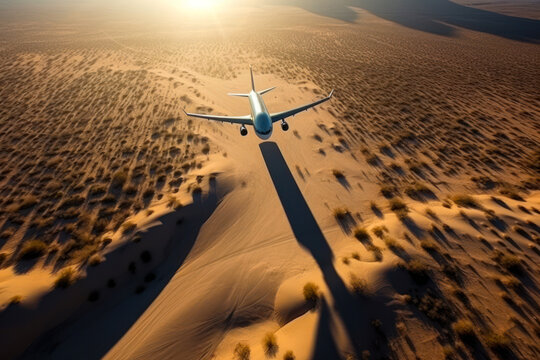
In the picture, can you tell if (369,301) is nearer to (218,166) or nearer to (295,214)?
(295,214)

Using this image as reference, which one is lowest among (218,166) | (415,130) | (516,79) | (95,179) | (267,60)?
(516,79)

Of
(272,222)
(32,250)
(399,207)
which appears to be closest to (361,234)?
(399,207)

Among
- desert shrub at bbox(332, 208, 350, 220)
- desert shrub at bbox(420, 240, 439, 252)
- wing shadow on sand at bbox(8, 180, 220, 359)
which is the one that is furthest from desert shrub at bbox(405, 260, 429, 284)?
wing shadow on sand at bbox(8, 180, 220, 359)

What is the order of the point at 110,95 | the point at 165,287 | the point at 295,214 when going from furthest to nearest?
the point at 110,95 → the point at 295,214 → the point at 165,287

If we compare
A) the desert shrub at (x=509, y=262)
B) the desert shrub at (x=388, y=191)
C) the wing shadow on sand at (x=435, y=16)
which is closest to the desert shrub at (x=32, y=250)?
the desert shrub at (x=388, y=191)

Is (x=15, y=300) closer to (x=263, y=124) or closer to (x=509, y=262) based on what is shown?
(x=263, y=124)

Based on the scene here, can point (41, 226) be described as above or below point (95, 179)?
below

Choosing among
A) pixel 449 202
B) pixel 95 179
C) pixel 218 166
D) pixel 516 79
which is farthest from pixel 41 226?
pixel 516 79
